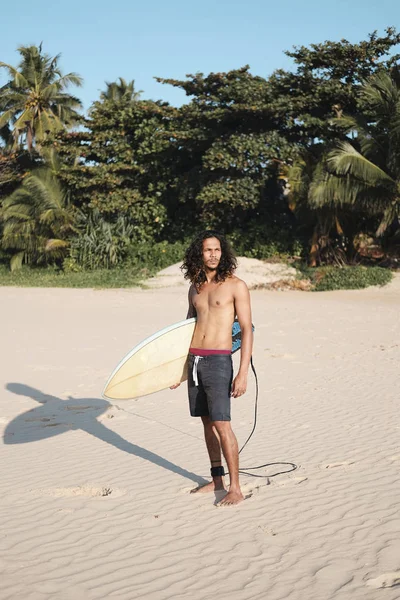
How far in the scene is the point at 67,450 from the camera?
641cm

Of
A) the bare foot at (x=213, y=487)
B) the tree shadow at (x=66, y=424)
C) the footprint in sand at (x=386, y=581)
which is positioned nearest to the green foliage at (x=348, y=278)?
the tree shadow at (x=66, y=424)

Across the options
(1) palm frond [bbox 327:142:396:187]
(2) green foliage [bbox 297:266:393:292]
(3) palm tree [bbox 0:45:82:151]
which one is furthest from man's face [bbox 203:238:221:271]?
(3) palm tree [bbox 0:45:82:151]

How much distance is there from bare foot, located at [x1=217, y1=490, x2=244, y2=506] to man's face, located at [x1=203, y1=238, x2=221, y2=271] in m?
1.51

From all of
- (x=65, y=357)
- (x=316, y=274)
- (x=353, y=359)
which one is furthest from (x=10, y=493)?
(x=316, y=274)

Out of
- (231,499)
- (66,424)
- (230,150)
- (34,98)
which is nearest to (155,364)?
(231,499)

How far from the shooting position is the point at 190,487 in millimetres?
5234

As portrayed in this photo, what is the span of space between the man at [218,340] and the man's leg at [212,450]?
0.04m

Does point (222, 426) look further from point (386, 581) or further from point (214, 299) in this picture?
point (386, 581)

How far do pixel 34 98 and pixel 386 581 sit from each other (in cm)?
3475

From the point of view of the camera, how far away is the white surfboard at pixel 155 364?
503 cm

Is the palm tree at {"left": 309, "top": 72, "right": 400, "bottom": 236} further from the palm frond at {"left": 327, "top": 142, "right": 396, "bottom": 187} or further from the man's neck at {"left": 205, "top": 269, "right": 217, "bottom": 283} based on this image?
the man's neck at {"left": 205, "top": 269, "right": 217, "bottom": 283}

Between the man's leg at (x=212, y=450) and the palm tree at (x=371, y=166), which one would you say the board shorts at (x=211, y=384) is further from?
the palm tree at (x=371, y=166)

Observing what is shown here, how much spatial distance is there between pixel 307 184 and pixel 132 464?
17.6 metres

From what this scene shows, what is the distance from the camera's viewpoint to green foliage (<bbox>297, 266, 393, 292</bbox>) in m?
21.0
